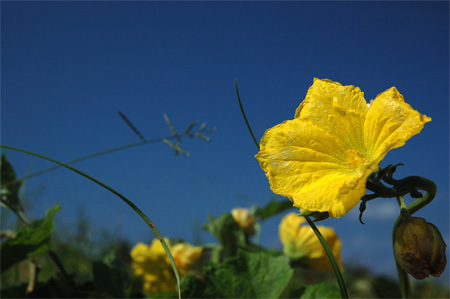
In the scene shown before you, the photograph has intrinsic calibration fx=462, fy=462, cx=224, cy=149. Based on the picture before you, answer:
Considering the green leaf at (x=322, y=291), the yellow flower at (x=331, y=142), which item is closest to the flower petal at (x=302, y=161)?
the yellow flower at (x=331, y=142)

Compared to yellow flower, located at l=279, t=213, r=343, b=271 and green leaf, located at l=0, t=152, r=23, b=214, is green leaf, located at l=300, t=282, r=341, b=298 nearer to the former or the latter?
yellow flower, located at l=279, t=213, r=343, b=271

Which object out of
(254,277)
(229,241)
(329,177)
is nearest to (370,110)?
(329,177)

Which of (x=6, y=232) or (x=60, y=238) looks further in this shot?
(x=60, y=238)

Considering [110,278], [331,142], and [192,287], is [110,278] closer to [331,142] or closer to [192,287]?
[192,287]

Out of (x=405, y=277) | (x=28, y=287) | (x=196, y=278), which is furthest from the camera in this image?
(x=28, y=287)

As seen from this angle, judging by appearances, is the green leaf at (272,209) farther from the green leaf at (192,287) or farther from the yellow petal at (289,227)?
the green leaf at (192,287)

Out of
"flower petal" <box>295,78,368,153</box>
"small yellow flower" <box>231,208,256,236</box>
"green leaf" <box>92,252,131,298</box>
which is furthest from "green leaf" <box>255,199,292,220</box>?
"flower petal" <box>295,78,368,153</box>

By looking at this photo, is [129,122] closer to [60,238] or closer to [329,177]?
[329,177]
